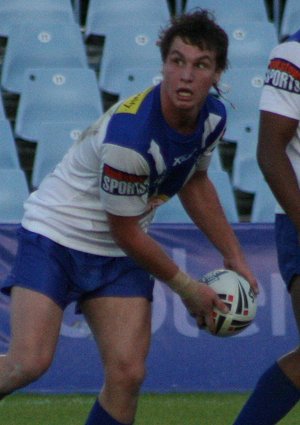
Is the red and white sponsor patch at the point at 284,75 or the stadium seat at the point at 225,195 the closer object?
the red and white sponsor patch at the point at 284,75

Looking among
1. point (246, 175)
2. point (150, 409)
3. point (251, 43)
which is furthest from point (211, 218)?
point (251, 43)

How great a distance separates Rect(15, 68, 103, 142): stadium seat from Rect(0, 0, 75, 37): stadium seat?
729 mm

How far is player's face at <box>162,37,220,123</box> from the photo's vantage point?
3.75m

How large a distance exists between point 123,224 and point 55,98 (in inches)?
164

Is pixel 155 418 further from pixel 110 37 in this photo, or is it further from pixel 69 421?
pixel 110 37

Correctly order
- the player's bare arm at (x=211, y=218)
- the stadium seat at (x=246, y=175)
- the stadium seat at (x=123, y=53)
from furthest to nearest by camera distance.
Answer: the stadium seat at (x=123, y=53) → the stadium seat at (x=246, y=175) → the player's bare arm at (x=211, y=218)

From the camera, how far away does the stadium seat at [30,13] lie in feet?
27.8

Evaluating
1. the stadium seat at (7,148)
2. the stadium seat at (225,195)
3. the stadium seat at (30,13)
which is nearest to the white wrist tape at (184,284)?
the stadium seat at (225,195)

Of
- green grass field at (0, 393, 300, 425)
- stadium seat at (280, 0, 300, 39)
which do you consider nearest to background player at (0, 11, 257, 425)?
green grass field at (0, 393, 300, 425)

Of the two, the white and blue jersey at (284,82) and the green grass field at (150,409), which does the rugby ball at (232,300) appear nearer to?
the white and blue jersey at (284,82)

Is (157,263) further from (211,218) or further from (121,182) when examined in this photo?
(211,218)

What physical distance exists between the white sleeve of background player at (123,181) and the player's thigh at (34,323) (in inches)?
17.2

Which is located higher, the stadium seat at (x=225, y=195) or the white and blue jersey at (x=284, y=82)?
the white and blue jersey at (x=284, y=82)

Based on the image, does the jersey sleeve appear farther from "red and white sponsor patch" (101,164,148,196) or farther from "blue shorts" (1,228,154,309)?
"blue shorts" (1,228,154,309)
